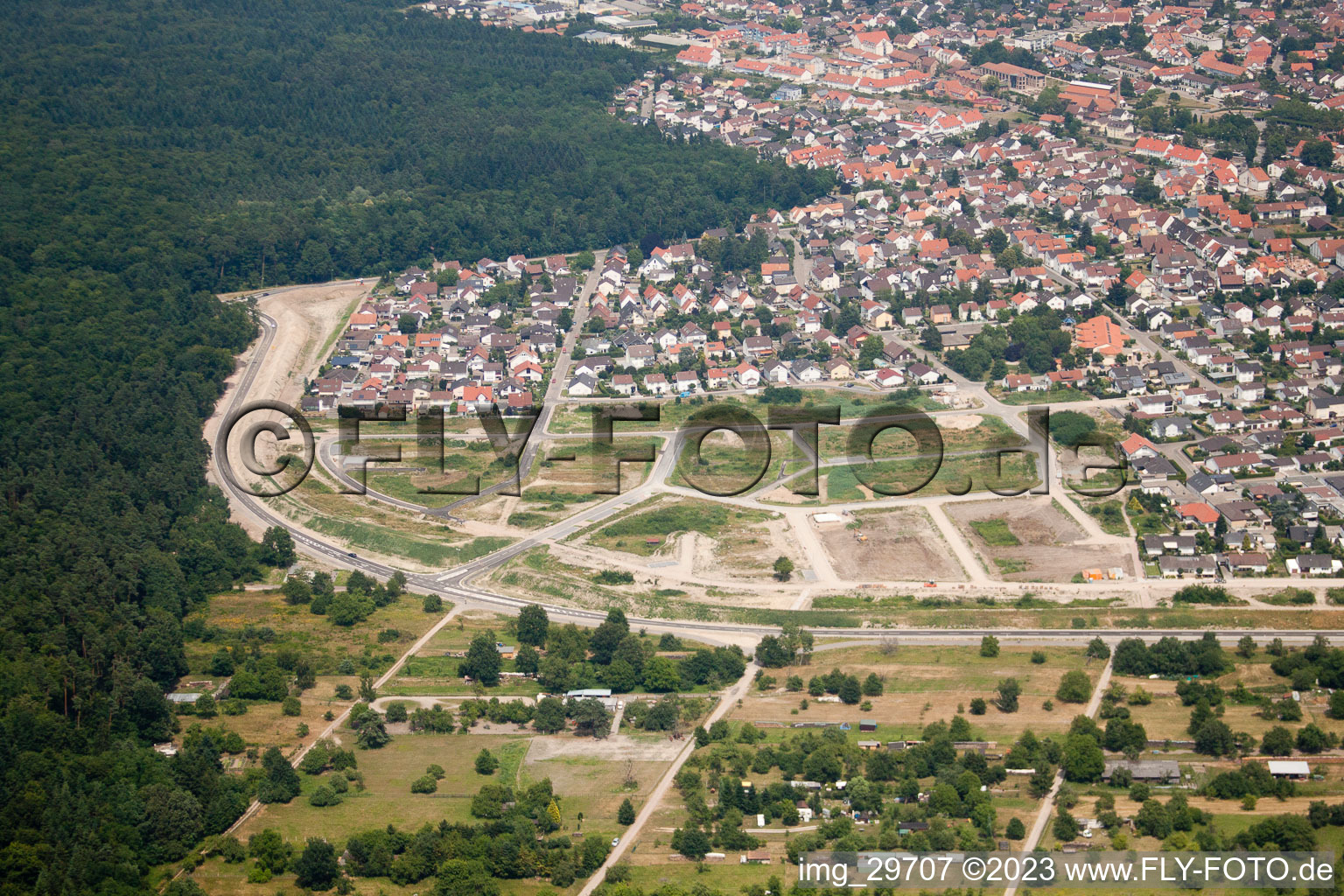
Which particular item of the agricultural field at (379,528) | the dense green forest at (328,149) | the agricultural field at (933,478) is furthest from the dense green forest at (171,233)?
the agricultural field at (933,478)

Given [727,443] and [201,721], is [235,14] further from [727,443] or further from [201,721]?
[201,721]

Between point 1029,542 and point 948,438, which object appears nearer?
point 1029,542

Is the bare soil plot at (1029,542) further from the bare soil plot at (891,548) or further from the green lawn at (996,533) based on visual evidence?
the bare soil plot at (891,548)

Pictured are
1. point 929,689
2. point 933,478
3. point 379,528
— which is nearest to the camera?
point 929,689

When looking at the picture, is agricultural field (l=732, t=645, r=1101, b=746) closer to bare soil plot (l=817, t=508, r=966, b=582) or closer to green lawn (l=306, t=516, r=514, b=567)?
bare soil plot (l=817, t=508, r=966, b=582)

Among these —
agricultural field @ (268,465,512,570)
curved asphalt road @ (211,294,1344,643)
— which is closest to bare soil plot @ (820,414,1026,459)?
curved asphalt road @ (211,294,1344,643)

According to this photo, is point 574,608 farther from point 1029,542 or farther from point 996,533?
point 1029,542

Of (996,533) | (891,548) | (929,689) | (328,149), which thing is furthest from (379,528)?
(328,149)
